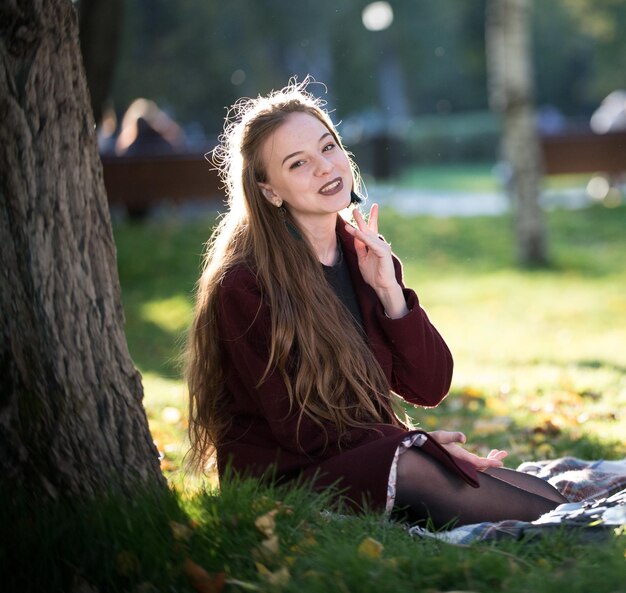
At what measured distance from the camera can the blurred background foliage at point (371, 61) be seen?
41344 millimetres

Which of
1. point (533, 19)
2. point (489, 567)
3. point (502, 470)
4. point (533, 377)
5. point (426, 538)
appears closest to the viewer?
point (489, 567)

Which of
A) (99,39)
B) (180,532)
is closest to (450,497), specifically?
(180,532)

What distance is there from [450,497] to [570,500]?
770mm

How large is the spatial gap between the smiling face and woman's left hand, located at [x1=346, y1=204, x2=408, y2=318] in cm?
13

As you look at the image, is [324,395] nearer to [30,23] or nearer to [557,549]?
[557,549]

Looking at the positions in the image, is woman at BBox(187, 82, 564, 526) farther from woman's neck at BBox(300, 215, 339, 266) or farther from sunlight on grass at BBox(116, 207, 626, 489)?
sunlight on grass at BBox(116, 207, 626, 489)

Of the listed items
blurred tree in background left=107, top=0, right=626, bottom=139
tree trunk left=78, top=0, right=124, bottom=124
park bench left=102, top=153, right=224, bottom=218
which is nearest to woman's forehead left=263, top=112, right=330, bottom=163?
tree trunk left=78, top=0, right=124, bottom=124

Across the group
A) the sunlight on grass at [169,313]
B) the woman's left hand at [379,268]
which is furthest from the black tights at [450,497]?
the sunlight on grass at [169,313]

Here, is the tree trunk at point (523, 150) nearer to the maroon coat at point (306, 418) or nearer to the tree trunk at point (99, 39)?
the tree trunk at point (99, 39)

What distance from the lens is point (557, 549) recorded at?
3166 mm

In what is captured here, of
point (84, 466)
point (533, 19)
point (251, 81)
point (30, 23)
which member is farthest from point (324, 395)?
point (533, 19)

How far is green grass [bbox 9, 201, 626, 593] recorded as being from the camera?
2.92m

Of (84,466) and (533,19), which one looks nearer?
(84,466)

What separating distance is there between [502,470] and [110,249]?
1.70 m
